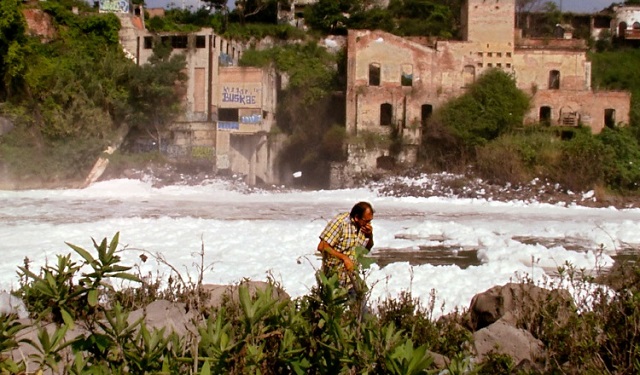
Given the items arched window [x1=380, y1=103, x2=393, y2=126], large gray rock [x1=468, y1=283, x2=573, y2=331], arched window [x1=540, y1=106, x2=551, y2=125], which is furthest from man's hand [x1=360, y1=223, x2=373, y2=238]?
arched window [x1=540, y1=106, x2=551, y2=125]

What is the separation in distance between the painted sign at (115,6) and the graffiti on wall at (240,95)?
8.75 m

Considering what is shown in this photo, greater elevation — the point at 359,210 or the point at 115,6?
the point at 115,6

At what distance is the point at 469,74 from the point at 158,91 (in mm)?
15977

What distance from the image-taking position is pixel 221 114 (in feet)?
118

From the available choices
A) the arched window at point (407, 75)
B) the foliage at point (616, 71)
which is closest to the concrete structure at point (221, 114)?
the arched window at point (407, 75)

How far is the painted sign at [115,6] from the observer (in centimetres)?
3872

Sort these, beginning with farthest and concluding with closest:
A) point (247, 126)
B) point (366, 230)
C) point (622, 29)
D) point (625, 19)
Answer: point (625, 19), point (622, 29), point (247, 126), point (366, 230)

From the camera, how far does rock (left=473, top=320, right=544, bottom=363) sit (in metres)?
5.48

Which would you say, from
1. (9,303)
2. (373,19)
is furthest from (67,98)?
(9,303)

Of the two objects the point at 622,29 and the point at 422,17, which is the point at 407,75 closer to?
the point at 422,17

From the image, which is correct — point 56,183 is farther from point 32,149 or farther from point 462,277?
point 462,277

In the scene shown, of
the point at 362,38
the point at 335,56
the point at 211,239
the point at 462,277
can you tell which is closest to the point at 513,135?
the point at 362,38

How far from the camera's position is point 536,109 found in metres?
33.9

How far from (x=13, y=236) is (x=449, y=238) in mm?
10456
